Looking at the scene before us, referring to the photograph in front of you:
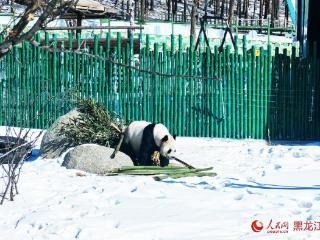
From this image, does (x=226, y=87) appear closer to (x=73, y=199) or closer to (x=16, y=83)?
(x=16, y=83)

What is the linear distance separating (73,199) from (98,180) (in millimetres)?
1330

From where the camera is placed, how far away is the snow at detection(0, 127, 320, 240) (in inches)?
255

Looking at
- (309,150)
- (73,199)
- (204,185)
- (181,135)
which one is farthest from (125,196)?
(181,135)

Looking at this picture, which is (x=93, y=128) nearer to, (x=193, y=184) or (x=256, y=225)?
(x=193, y=184)

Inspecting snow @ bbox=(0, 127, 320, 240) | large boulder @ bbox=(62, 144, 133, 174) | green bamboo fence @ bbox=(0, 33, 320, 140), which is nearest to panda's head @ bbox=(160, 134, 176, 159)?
large boulder @ bbox=(62, 144, 133, 174)

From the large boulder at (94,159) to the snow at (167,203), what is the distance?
18 centimetres

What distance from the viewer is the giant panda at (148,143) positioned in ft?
33.6

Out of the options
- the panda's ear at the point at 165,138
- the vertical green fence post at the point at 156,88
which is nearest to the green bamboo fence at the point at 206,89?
the vertical green fence post at the point at 156,88

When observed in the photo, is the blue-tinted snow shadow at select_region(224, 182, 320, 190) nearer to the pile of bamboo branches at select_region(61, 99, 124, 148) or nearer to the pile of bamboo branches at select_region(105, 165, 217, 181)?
the pile of bamboo branches at select_region(105, 165, 217, 181)

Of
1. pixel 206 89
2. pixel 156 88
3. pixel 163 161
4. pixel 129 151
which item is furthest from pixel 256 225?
pixel 156 88

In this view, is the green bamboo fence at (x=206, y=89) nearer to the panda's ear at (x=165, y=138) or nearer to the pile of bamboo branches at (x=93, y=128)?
the pile of bamboo branches at (x=93, y=128)

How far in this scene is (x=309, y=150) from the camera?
39.7ft

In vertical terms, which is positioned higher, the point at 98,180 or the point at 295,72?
the point at 295,72

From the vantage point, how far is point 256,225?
20.8 ft
